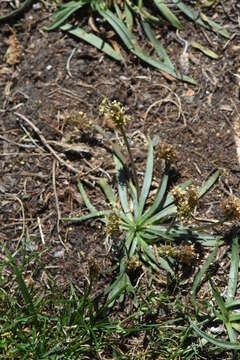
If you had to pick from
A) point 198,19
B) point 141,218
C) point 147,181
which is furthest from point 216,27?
point 141,218

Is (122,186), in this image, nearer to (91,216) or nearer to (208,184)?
(91,216)

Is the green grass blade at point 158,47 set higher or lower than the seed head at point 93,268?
higher

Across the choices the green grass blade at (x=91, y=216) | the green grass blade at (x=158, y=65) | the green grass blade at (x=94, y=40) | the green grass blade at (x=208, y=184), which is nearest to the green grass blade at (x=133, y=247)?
the green grass blade at (x=91, y=216)

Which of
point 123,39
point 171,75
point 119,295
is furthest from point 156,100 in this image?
point 119,295

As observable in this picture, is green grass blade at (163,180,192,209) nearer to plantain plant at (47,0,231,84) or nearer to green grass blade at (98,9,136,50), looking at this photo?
plantain plant at (47,0,231,84)

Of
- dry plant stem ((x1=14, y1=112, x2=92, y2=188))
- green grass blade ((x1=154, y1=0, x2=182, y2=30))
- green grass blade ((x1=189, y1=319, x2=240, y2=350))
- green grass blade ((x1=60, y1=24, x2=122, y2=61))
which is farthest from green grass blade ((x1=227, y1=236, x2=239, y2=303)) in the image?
green grass blade ((x1=154, y1=0, x2=182, y2=30))

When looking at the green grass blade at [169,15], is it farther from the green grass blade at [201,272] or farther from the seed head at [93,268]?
the seed head at [93,268]

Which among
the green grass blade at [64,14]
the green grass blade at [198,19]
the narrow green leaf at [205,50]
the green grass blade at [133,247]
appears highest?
the green grass blade at [64,14]
